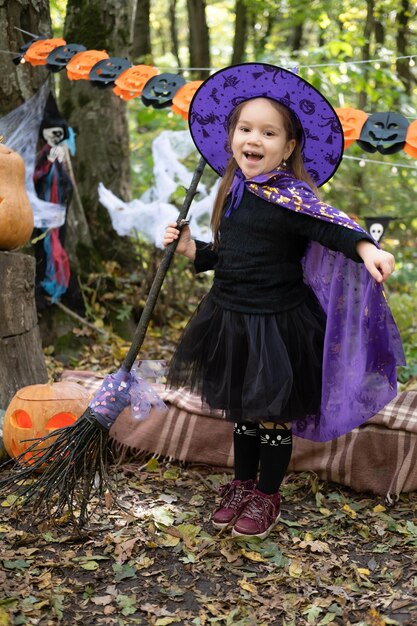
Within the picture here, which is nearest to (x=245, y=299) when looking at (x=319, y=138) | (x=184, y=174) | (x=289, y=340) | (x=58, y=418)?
(x=289, y=340)

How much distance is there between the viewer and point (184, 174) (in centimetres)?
511

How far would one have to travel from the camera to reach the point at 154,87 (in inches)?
160

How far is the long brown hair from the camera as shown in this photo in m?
2.79

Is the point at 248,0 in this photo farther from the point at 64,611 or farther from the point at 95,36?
the point at 64,611

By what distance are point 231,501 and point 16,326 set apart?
151cm

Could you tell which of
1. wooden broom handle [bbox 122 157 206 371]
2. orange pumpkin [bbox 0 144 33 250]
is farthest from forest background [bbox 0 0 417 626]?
orange pumpkin [bbox 0 144 33 250]

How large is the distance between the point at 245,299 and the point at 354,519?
1140 mm

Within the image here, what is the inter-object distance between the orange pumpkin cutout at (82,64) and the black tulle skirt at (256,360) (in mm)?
1985

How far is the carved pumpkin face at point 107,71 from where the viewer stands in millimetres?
4191

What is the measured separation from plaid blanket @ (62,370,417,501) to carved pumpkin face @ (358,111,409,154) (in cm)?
126

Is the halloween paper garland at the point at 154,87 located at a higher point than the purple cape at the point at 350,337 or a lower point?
higher

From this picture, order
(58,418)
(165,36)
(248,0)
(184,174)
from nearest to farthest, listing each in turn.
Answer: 1. (58,418)
2. (184,174)
3. (248,0)
4. (165,36)

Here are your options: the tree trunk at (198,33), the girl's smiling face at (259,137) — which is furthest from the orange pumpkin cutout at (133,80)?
the tree trunk at (198,33)

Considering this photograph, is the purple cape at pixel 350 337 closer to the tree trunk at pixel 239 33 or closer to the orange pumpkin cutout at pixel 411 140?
the orange pumpkin cutout at pixel 411 140
